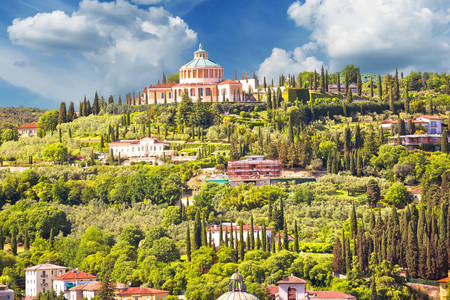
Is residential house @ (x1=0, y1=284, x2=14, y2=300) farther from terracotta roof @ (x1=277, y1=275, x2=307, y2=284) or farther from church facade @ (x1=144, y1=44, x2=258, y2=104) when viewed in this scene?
church facade @ (x1=144, y1=44, x2=258, y2=104)

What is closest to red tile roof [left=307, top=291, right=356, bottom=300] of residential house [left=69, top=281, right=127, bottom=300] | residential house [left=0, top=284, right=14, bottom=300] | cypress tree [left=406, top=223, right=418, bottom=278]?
cypress tree [left=406, top=223, right=418, bottom=278]

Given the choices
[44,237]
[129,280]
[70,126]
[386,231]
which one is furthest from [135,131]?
[386,231]

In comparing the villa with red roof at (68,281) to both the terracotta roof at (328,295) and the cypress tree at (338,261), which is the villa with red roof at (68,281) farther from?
the cypress tree at (338,261)

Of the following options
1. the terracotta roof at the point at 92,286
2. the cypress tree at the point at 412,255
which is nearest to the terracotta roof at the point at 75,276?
the terracotta roof at the point at 92,286

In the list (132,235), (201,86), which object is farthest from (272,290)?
(201,86)

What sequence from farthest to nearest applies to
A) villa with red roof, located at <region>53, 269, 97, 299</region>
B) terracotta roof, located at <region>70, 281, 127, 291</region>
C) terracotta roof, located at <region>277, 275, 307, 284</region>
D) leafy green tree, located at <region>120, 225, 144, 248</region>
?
leafy green tree, located at <region>120, 225, 144, 248</region> → villa with red roof, located at <region>53, 269, 97, 299</region> → terracotta roof, located at <region>70, 281, 127, 291</region> → terracotta roof, located at <region>277, 275, 307, 284</region>

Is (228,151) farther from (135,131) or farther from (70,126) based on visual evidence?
(70,126)

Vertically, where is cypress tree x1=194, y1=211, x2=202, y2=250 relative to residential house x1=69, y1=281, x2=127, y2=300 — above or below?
above
